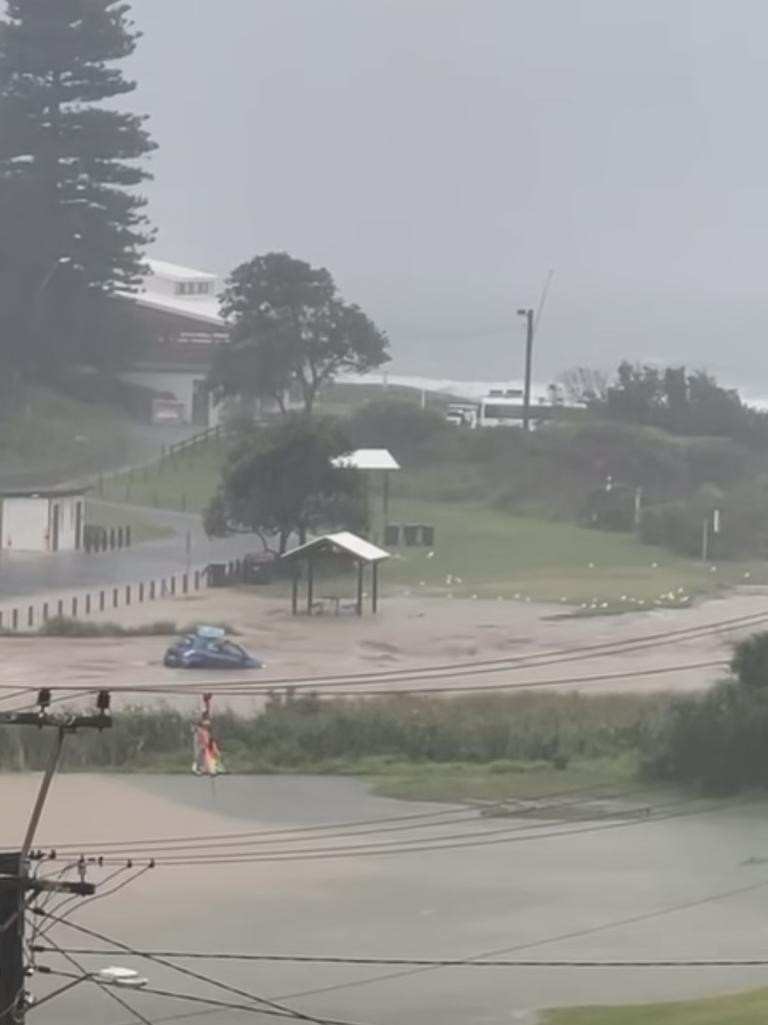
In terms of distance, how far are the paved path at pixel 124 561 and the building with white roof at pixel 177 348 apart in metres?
0.27

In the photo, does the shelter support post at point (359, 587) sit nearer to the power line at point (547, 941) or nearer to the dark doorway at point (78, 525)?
the dark doorway at point (78, 525)

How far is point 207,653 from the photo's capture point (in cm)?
602

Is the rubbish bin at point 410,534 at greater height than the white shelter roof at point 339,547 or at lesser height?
greater

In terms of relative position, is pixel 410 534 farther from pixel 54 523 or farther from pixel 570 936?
pixel 570 936

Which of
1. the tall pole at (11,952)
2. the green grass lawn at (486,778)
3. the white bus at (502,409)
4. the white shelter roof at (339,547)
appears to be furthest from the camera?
the white bus at (502,409)

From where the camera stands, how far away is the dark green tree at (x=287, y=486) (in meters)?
5.97

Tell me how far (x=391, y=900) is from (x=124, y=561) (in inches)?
43.9

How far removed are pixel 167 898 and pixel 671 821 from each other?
4.12ft

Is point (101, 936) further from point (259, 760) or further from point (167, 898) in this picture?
point (259, 760)

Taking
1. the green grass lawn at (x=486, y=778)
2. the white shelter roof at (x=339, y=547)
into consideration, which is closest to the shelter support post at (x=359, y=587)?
the white shelter roof at (x=339, y=547)

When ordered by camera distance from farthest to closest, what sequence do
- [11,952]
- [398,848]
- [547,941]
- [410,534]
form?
1. [410,534]
2. [398,848]
3. [547,941]
4. [11,952]

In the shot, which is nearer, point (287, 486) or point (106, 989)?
point (106, 989)

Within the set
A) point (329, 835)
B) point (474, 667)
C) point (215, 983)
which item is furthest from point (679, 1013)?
point (474, 667)

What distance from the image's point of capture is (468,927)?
5.43m
